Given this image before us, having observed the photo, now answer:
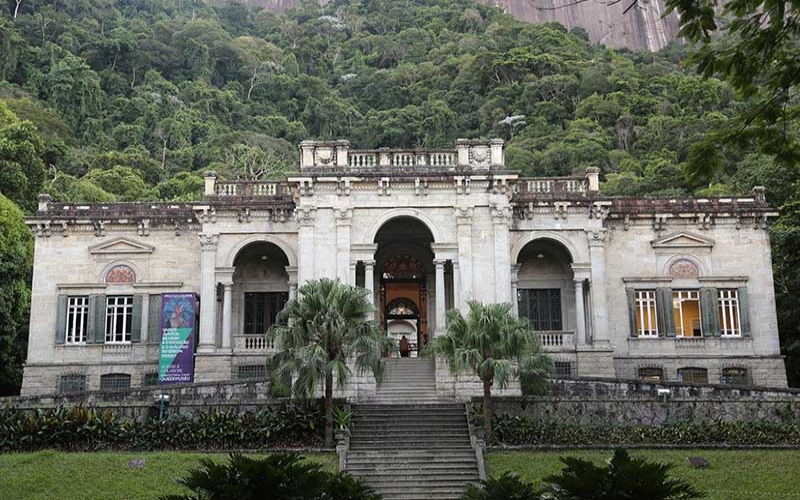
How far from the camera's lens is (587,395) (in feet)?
84.4

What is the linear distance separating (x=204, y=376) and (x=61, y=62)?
53.2 metres

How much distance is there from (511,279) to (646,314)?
5913mm

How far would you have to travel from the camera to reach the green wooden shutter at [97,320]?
1283 inches

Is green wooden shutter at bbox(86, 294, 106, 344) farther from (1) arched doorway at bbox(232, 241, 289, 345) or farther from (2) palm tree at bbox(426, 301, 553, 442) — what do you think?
(2) palm tree at bbox(426, 301, 553, 442)

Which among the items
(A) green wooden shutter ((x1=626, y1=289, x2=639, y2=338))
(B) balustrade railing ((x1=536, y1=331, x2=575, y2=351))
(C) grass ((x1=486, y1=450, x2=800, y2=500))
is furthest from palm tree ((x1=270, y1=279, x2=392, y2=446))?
(A) green wooden shutter ((x1=626, y1=289, x2=639, y2=338))

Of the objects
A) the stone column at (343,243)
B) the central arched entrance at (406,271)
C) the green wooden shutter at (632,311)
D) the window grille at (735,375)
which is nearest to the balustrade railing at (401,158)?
the stone column at (343,243)

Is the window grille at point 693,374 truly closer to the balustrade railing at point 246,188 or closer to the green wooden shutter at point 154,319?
the balustrade railing at point 246,188

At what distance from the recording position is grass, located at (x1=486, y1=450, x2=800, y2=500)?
18453mm

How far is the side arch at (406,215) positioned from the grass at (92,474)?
9.98 meters

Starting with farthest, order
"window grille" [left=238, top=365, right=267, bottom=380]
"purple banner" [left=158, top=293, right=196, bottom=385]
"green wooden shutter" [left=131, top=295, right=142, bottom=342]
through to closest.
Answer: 1. "green wooden shutter" [left=131, top=295, right=142, bottom=342]
2. "window grille" [left=238, top=365, right=267, bottom=380]
3. "purple banner" [left=158, top=293, right=196, bottom=385]

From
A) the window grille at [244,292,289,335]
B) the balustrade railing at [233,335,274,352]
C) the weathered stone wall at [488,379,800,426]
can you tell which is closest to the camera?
the weathered stone wall at [488,379,800,426]

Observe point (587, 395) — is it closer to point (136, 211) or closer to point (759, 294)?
point (759, 294)

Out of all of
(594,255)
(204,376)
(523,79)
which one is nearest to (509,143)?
(523,79)

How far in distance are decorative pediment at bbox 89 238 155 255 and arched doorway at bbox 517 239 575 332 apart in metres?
15.6
